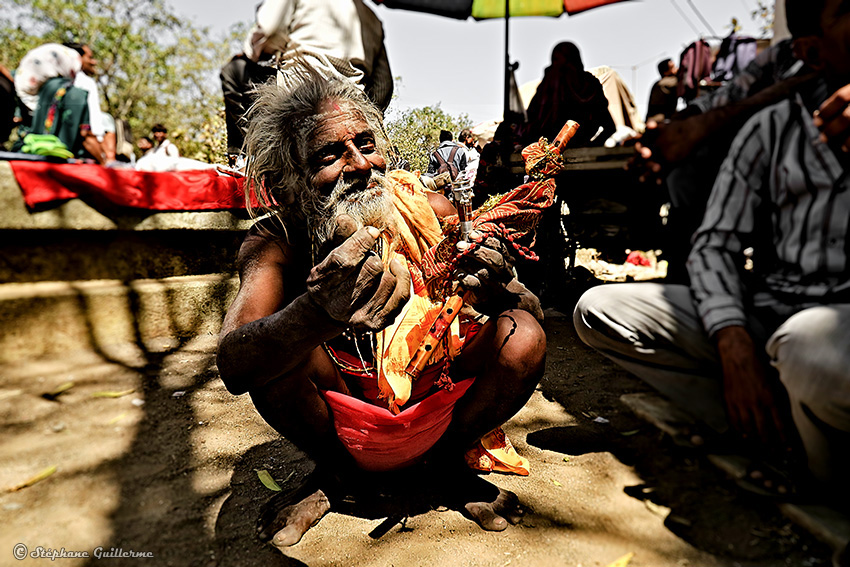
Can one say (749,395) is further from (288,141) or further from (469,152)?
(288,141)

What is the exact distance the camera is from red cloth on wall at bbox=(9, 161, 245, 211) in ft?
11.1

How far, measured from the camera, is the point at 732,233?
45.6 inches

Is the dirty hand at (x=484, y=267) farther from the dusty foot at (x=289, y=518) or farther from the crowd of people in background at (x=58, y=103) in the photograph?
the crowd of people in background at (x=58, y=103)

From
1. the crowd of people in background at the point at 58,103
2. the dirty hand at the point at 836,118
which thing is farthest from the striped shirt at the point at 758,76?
the crowd of people in background at the point at 58,103

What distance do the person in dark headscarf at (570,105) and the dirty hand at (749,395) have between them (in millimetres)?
791

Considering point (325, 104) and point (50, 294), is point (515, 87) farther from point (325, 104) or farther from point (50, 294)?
point (50, 294)

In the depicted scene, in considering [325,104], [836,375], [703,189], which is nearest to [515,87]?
[325,104]

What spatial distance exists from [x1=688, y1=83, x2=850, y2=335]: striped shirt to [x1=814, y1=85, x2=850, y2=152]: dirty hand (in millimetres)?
57

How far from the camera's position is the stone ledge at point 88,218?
3.32 m

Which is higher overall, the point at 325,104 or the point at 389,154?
the point at 325,104

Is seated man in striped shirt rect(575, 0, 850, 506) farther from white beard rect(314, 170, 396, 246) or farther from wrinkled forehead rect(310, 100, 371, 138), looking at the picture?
wrinkled forehead rect(310, 100, 371, 138)

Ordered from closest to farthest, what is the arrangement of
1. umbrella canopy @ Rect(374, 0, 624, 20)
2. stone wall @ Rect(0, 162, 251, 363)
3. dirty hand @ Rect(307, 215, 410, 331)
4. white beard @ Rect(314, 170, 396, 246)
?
dirty hand @ Rect(307, 215, 410, 331) < white beard @ Rect(314, 170, 396, 246) < stone wall @ Rect(0, 162, 251, 363) < umbrella canopy @ Rect(374, 0, 624, 20)

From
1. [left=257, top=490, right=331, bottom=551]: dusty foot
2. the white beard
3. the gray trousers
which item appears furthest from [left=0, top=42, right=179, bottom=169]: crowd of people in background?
the gray trousers

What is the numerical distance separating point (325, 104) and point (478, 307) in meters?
1.09
